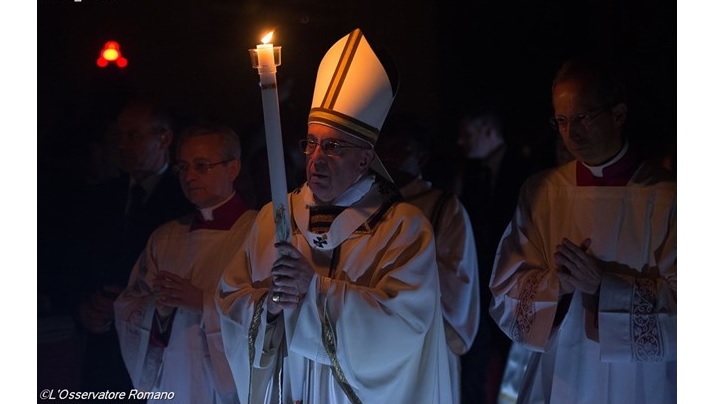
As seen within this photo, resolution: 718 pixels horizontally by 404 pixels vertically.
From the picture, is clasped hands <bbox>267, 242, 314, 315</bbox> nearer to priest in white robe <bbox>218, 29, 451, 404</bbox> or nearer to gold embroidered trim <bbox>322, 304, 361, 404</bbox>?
priest in white robe <bbox>218, 29, 451, 404</bbox>

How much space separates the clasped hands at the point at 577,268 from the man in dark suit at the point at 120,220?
1.51 meters

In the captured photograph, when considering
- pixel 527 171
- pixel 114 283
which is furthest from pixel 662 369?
pixel 114 283

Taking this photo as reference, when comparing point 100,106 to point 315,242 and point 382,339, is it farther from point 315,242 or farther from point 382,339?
point 382,339

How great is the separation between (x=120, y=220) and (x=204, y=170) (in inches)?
16.6

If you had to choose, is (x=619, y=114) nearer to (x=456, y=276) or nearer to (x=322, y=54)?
(x=456, y=276)

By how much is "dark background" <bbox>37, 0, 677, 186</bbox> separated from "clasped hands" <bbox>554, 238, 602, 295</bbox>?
42 cm

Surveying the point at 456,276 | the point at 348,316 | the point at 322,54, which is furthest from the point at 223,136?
the point at 456,276

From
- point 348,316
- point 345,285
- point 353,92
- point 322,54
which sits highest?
point 322,54

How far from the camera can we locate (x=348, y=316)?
370 cm

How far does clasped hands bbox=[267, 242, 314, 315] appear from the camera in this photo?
3.63 m

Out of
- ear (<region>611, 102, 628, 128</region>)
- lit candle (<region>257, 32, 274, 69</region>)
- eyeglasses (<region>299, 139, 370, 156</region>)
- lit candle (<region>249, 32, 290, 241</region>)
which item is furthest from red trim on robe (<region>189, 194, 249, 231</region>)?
ear (<region>611, 102, 628, 128</region>)

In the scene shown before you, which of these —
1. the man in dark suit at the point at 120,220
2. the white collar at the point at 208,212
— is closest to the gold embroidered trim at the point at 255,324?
the white collar at the point at 208,212

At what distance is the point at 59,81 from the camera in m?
4.25

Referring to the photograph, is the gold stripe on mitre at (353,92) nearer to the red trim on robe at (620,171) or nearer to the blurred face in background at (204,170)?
the blurred face in background at (204,170)
